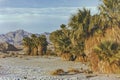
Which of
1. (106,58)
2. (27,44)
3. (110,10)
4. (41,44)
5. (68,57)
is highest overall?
(110,10)

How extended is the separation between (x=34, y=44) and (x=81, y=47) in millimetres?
31864

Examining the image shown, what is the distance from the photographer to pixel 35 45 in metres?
79.7

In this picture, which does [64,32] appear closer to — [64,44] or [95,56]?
[64,44]

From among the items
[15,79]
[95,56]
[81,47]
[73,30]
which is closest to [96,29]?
[73,30]

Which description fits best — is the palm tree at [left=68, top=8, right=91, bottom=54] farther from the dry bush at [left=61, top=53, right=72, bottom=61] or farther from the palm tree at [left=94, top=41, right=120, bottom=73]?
the palm tree at [left=94, top=41, right=120, bottom=73]

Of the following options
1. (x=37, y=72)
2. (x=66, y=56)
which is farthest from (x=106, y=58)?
(x=66, y=56)

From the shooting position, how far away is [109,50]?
31875mm

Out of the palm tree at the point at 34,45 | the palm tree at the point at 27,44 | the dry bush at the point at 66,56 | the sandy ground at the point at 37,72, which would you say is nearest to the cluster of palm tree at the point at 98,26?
the dry bush at the point at 66,56

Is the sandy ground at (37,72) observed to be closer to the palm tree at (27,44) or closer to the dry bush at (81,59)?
the dry bush at (81,59)

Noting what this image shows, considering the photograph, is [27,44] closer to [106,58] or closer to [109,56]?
[106,58]

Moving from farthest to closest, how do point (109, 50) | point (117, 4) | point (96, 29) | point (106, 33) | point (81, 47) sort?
1. point (81, 47)
2. point (96, 29)
3. point (117, 4)
4. point (106, 33)
5. point (109, 50)

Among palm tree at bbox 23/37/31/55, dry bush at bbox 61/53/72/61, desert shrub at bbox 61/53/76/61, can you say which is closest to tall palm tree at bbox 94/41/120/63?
desert shrub at bbox 61/53/76/61

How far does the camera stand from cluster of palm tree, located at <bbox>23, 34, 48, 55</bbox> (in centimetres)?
7812

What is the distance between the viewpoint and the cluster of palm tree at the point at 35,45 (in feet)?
256
